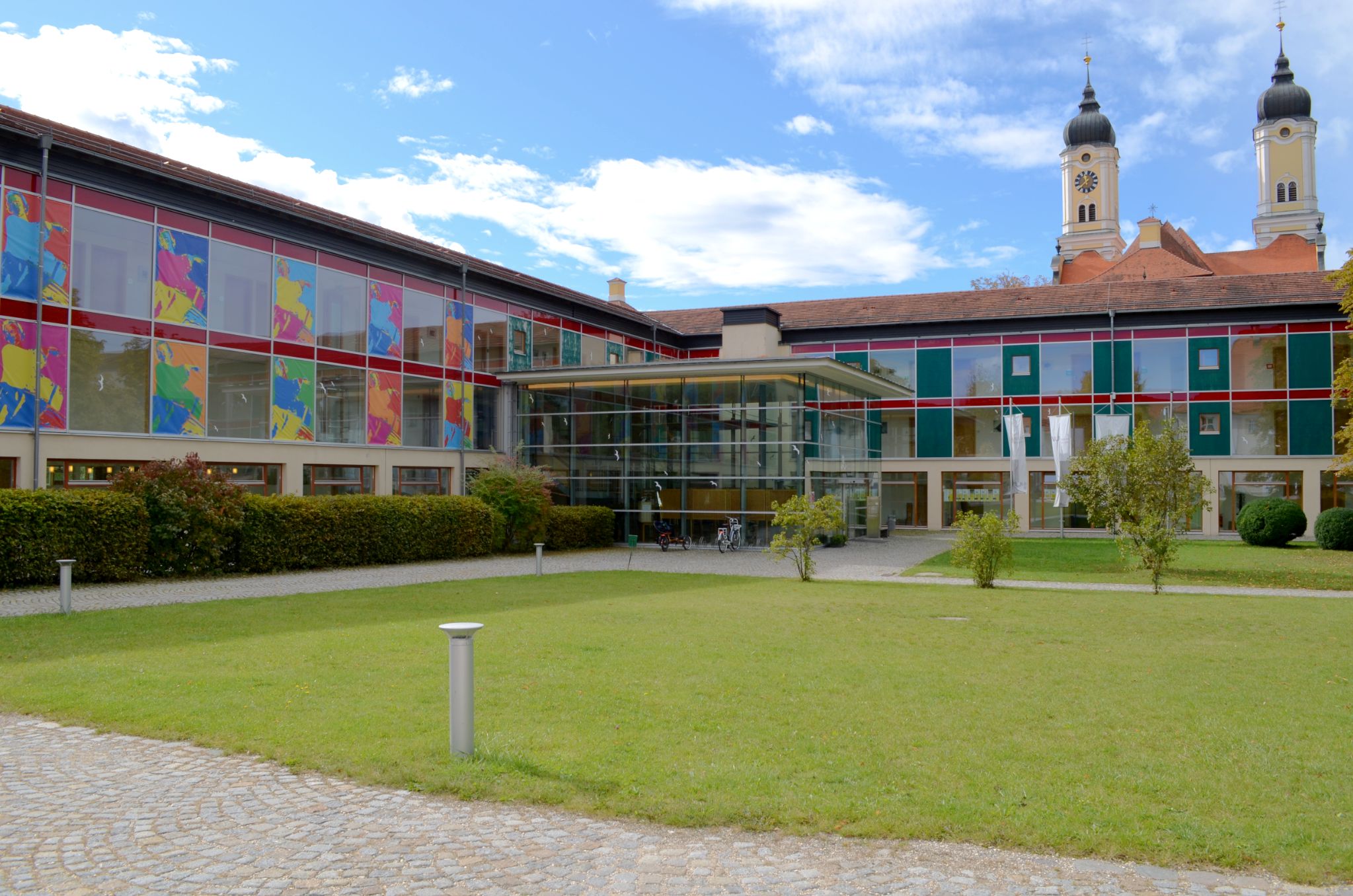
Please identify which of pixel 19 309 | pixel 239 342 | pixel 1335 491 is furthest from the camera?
pixel 1335 491

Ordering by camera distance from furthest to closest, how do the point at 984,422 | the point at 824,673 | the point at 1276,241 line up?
the point at 1276,241, the point at 984,422, the point at 824,673

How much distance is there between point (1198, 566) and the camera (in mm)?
23312

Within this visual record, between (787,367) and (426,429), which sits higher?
(787,367)

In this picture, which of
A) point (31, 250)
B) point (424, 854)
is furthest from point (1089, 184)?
point (424, 854)

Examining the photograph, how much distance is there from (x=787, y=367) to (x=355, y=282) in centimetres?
1234

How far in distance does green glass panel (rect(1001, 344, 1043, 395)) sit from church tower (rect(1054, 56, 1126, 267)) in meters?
51.0

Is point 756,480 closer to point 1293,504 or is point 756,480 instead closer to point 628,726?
point 1293,504

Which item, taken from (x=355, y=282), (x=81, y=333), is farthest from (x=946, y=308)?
(x=81, y=333)

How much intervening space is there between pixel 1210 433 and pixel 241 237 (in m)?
33.0

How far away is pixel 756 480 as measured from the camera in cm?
2978

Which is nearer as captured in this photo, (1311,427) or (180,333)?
(180,333)

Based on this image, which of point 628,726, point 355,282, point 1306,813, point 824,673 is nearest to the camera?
point 1306,813

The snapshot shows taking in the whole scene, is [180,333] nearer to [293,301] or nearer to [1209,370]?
[293,301]

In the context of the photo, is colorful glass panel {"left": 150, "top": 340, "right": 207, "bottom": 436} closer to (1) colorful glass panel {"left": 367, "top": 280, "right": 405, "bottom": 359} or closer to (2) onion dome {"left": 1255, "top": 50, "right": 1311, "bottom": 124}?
(1) colorful glass panel {"left": 367, "top": 280, "right": 405, "bottom": 359}
